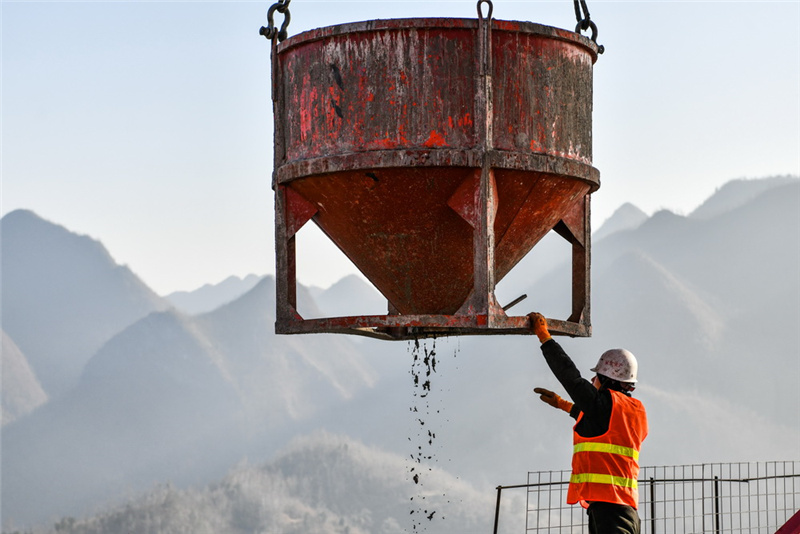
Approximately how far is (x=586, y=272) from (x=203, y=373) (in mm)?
89224

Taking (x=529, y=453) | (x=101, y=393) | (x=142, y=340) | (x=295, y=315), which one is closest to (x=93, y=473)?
(x=101, y=393)

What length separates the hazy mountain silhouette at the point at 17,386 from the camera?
3381 inches

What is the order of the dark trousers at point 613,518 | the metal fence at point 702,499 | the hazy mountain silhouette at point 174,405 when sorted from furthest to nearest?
the hazy mountain silhouette at point 174,405 → the metal fence at point 702,499 → the dark trousers at point 613,518

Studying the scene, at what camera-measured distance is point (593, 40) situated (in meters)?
9.51

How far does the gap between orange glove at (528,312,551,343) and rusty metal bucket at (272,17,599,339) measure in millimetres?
171

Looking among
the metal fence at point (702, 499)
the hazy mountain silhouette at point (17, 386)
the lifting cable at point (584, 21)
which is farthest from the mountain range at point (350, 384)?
the lifting cable at point (584, 21)

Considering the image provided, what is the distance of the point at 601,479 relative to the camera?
7.49 metres

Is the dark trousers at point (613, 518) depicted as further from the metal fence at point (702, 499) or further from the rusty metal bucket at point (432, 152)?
the rusty metal bucket at point (432, 152)

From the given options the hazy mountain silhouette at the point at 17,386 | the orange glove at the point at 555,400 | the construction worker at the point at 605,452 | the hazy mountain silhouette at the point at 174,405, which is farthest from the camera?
the hazy mountain silhouette at the point at 17,386

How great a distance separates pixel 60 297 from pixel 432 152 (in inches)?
3859

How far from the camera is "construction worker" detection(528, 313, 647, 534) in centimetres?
740

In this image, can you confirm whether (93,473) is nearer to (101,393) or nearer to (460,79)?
(101,393)

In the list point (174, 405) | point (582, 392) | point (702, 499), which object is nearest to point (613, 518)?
point (582, 392)

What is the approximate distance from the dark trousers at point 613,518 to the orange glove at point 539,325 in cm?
116
